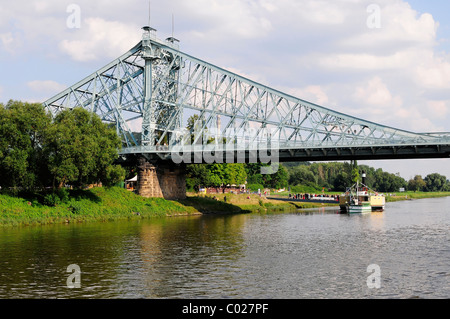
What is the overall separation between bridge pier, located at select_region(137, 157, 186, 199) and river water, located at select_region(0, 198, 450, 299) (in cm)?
3631

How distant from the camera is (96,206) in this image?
72.8m

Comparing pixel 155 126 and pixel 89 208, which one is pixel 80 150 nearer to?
pixel 89 208

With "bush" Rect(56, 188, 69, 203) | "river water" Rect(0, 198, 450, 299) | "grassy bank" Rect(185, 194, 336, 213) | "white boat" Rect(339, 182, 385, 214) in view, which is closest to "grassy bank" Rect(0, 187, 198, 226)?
"bush" Rect(56, 188, 69, 203)

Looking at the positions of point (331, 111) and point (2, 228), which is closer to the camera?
point (2, 228)

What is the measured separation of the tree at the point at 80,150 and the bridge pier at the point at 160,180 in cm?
1507

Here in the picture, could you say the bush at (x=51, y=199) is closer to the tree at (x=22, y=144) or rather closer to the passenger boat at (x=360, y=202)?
the tree at (x=22, y=144)

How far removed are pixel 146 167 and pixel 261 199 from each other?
34.9m

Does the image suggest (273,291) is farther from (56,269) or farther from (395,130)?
(395,130)

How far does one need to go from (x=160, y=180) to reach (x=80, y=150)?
2831cm

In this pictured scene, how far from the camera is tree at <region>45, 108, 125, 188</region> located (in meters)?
64.5

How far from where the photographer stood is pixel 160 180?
300 ft

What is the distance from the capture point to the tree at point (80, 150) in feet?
212

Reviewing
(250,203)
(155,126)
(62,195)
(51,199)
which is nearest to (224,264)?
(51,199)
